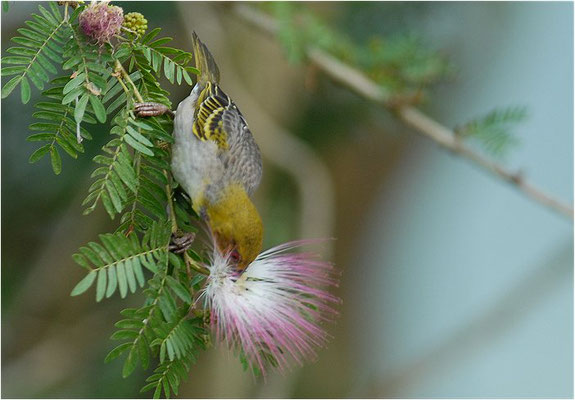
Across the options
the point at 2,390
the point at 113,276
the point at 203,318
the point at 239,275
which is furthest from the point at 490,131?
the point at 2,390

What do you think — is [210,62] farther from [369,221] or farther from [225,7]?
[369,221]

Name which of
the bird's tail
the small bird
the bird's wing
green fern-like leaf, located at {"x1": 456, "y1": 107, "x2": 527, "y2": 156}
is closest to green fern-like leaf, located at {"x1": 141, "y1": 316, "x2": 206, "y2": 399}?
the small bird

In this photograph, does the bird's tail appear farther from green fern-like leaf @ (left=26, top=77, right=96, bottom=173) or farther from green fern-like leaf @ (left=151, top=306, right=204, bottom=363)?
green fern-like leaf @ (left=151, top=306, right=204, bottom=363)

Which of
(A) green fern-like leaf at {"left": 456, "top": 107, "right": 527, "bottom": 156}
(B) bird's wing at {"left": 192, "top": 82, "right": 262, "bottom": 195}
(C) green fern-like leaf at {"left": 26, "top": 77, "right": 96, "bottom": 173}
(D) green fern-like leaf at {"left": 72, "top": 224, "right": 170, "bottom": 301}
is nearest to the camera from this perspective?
(D) green fern-like leaf at {"left": 72, "top": 224, "right": 170, "bottom": 301}

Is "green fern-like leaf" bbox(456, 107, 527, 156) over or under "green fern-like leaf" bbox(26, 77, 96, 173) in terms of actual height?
over

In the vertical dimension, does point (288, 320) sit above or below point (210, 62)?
below

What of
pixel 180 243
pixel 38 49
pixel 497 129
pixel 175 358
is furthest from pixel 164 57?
pixel 497 129

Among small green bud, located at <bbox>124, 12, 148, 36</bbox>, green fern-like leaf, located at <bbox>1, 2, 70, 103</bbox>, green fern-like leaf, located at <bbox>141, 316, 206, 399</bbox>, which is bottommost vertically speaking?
green fern-like leaf, located at <bbox>141, 316, 206, 399</bbox>
